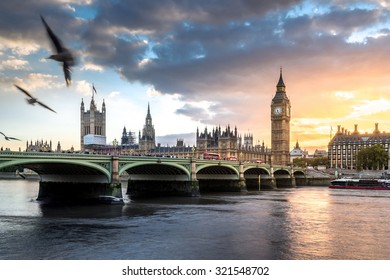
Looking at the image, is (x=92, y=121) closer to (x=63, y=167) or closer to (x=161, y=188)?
(x=161, y=188)

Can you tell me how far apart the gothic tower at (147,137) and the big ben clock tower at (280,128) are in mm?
40192

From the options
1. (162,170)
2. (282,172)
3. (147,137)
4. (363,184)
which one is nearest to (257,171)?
(282,172)

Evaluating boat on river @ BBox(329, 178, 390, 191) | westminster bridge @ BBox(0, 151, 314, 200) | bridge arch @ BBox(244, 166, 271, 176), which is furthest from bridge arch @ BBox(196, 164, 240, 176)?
boat on river @ BBox(329, 178, 390, 191)

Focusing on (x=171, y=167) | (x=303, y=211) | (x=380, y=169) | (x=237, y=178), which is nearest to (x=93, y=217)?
(x=303, y=211)

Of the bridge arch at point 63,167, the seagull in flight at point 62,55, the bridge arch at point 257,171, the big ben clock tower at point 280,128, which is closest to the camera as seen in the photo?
the seagull in flight at point 62,55

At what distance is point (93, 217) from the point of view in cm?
2717

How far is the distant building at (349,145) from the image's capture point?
124 meters

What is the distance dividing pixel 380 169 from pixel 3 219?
92.9 meters

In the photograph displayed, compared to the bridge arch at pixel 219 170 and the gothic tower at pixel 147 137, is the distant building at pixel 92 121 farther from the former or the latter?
the bridge arch at pixel 219 170

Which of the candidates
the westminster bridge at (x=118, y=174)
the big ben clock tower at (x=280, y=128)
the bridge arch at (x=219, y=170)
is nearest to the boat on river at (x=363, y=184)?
the westminster bridge at (x=118, y=174)

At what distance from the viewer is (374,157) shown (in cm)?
9600
